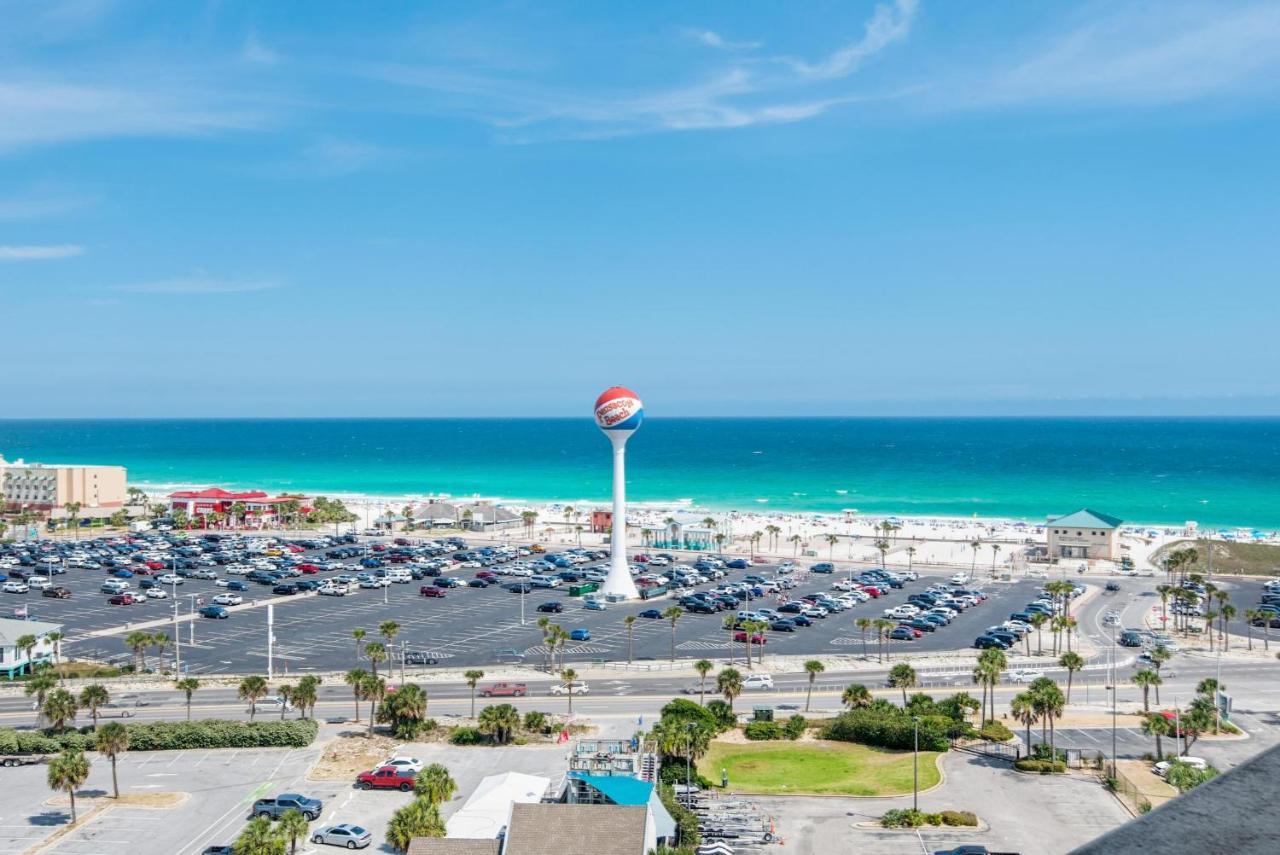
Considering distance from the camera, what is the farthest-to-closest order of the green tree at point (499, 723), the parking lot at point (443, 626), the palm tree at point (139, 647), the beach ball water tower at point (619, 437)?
the beach ball water tower at point (619, 437), the parking lot at point (443, 626), the palm tree at point (139, 647), the green tree at point (499, 723)

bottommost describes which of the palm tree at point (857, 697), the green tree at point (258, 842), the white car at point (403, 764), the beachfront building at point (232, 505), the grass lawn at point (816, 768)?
the grass lawn at point (816, 768)

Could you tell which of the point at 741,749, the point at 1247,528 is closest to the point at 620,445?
the point at 741,749

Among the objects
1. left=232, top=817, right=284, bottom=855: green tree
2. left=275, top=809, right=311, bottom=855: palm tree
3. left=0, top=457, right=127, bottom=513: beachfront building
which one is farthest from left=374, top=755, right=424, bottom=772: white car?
left=0, top=457, right=127, bottom=513: beachfront building

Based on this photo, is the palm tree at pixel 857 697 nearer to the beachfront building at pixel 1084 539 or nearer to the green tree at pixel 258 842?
the green tree at pixel 258 842

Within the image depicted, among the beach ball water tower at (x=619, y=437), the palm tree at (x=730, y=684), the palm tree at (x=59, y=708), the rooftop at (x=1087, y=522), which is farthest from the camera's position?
the rooftop at (x=1087, y=522)

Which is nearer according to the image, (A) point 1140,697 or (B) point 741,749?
(B) point 741,749

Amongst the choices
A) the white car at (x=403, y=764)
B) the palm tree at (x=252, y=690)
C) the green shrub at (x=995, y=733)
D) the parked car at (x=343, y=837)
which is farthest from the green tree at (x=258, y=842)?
the green shrub at (x=995, y=733)

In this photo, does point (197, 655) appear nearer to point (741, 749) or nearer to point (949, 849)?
point (741, 749)
